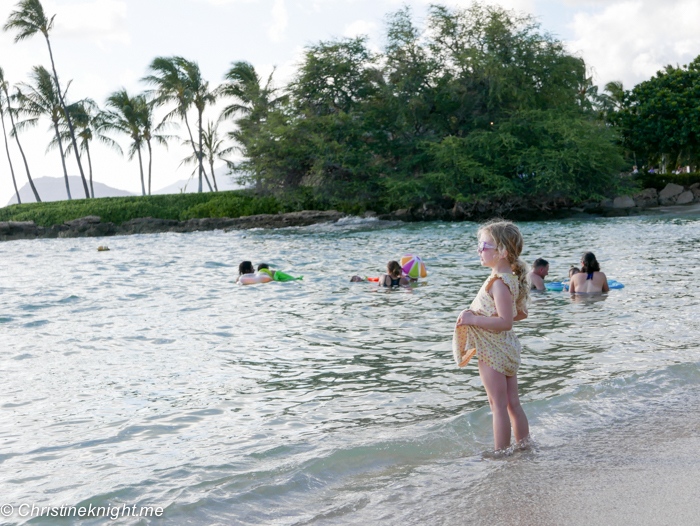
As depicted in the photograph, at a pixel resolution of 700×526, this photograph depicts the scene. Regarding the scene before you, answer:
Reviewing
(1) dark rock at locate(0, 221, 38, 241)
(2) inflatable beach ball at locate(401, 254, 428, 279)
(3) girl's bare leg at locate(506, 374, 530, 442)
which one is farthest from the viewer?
(1) dark rock at locate(0, 221, 38, 241)

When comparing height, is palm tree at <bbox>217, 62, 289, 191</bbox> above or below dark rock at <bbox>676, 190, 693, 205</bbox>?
above

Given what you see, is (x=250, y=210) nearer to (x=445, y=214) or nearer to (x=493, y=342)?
(x=445, y=214)

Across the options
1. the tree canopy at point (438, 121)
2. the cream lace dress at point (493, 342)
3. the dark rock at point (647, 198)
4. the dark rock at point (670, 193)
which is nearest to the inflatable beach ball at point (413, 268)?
the cream lace dress at point (493, 342)

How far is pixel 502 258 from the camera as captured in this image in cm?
380

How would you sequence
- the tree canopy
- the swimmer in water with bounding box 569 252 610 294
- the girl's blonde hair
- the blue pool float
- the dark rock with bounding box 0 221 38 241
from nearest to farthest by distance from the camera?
the girl's blonde hair < the swimmer in water with bounding box 569 252 610 294 < the blue pool float < the tree canopy < the dark rock with bounding box 0 221 38 241

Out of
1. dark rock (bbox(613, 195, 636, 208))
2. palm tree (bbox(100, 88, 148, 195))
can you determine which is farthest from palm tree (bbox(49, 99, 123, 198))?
dark rock (bbox(613, 195, 636, 208))

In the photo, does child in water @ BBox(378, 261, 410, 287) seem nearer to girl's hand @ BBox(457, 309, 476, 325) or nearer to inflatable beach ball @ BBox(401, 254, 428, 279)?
inflatable beach ball @ BBox(401, 254, 428, 279)

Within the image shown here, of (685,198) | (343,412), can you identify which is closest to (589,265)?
(343,412)

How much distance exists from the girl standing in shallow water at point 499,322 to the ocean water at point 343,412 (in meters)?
0.39

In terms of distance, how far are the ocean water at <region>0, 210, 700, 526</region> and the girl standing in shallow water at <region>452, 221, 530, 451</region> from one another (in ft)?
1.27

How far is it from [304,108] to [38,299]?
31880 millimetres

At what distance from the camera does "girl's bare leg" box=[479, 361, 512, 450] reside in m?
3.92

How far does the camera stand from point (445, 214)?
42219 mm

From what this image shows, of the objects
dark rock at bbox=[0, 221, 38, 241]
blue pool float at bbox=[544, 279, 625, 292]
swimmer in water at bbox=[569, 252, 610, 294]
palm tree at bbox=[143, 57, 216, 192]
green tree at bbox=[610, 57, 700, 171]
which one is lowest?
blue pool float at bbox=[544, 279, 625, 292]
